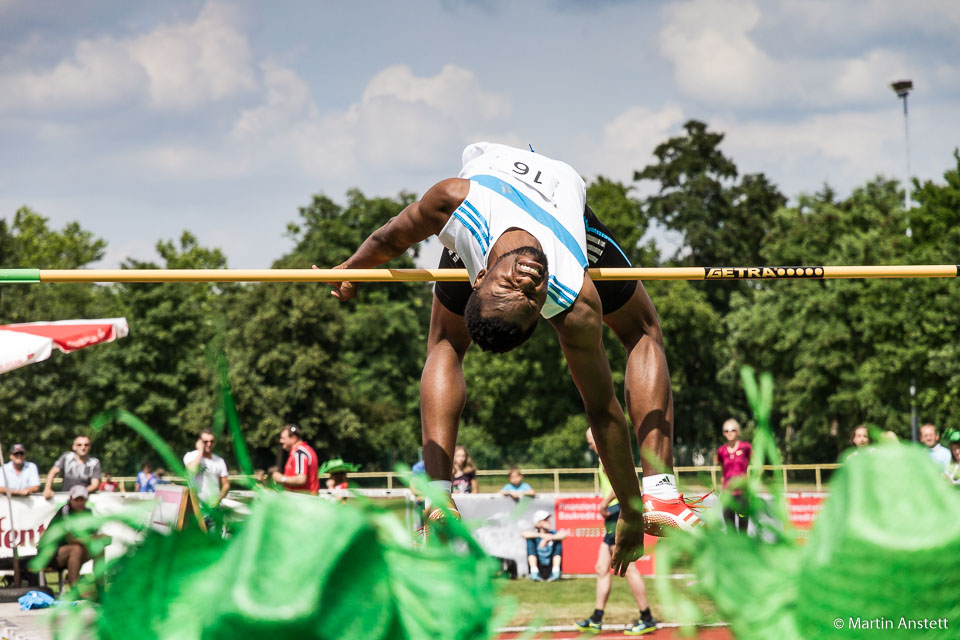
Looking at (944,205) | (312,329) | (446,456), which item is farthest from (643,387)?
(312,329)

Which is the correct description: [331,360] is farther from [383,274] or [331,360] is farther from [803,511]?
[803,511]

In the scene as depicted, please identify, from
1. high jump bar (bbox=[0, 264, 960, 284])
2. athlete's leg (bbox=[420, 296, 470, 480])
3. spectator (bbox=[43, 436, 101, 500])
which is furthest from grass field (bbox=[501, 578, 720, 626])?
spectator (bbox=[43, 436, 101, 500])

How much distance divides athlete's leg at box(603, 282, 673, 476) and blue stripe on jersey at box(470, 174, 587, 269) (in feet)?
2.41

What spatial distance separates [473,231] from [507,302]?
2.73 feet

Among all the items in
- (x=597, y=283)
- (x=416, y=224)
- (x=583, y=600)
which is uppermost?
(x=416, y=224)

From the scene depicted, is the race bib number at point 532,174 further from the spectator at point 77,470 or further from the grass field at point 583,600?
the spectator at point 77,470

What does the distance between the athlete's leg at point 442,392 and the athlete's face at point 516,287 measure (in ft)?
3.38

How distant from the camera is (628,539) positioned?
2.95m

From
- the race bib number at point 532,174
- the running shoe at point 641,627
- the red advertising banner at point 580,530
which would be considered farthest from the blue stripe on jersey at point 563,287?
the red advertising banner at point 580,530

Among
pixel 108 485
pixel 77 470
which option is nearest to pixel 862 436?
pixel 77 470

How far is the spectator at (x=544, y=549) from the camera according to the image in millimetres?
13664

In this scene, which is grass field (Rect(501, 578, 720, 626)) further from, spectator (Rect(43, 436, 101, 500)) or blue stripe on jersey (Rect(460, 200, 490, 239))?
blue stripe on jersey (Rect(460, 200, 490, 239))

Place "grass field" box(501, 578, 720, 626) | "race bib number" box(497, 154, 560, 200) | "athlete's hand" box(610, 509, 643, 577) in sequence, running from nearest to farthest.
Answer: "athlete's hand" box(610, 509, 643, 577) → "race bib number" box(497, 154, 560, 200) → "grass field" box(501, 578, 720, 626)

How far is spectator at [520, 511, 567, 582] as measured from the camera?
13.7 metres
